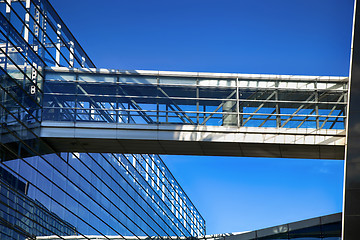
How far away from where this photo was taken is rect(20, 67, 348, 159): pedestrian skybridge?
29078mm

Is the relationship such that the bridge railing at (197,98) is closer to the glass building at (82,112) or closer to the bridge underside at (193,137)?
the glass building at (82,112)

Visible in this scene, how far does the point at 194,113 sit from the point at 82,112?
5.38m

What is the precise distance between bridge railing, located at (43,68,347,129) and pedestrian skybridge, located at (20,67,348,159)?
48mm

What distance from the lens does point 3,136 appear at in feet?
83.9

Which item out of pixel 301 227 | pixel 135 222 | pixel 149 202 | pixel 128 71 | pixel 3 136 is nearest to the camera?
pixel 3 136

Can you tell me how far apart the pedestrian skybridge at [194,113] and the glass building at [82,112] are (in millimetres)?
49

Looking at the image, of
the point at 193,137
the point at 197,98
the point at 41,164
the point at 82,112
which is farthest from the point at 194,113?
the point at 41,164

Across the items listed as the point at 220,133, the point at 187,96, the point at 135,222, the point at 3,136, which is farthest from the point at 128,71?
the point at 135,222

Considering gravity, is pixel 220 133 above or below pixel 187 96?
below

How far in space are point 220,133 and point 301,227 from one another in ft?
41.0

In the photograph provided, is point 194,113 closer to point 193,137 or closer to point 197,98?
point 197,98

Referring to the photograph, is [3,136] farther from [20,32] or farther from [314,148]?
[314,148]

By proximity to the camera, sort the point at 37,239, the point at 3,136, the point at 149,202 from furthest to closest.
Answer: the point at 149,202 → the point at 37,239 → the point at 3,136

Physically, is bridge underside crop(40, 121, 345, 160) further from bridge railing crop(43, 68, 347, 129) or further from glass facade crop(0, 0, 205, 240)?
glass facade crop(0, 0, 205, 240)
